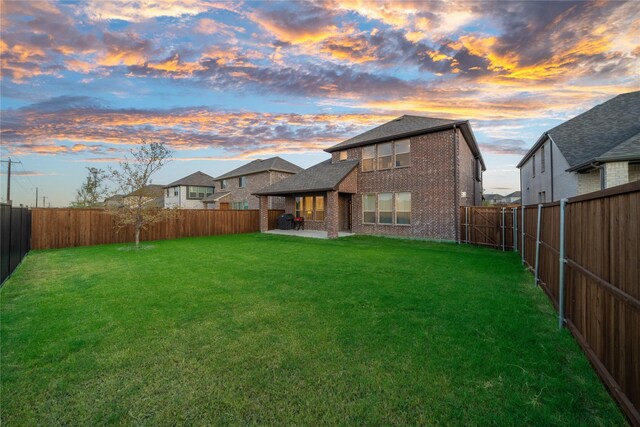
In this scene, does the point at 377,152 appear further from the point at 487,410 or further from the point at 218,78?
the point at 487,410

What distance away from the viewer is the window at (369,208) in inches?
677

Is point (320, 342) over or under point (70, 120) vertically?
under

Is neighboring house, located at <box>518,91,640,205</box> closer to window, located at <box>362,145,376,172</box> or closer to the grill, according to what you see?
window, located at <box>362,145,376,172</box>

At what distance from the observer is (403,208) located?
52.2ft

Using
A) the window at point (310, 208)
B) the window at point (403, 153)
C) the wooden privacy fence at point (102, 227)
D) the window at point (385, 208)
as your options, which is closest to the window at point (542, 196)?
the window at point (403, 153)

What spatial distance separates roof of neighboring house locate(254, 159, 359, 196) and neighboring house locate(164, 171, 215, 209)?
23.2 meters

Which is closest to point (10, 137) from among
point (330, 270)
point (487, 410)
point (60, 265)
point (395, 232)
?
point (60, 265)

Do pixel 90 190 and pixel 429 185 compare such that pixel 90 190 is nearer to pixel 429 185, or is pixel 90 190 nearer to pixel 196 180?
pixel 196 180

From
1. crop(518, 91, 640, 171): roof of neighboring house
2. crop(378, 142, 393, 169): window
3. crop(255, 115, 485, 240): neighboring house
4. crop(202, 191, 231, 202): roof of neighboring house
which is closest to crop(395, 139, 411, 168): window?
crop(255, 115, 485, 240): neighboring house

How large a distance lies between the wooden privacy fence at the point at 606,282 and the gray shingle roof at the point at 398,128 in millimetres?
11161

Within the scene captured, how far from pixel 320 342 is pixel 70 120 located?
17689 mm

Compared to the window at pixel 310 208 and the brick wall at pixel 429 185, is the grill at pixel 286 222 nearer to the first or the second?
the window at pixel 310 208

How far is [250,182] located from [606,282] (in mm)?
31052

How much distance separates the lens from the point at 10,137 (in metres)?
15.3
